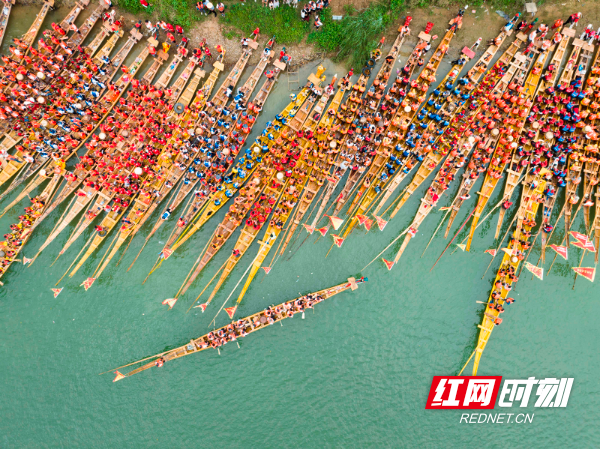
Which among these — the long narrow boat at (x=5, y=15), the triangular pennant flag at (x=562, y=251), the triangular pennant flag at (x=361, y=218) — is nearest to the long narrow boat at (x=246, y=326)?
the triangular pennant flag at (x=361, y=218)

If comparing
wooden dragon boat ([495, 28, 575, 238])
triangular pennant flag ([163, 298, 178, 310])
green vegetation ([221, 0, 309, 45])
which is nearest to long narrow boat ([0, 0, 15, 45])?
green vegetation ([221, 0, 309, 45])

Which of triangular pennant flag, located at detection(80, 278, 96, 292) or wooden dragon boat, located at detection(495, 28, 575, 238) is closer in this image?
wooden dragon boat, located at detection(495, 28, 575, 238)

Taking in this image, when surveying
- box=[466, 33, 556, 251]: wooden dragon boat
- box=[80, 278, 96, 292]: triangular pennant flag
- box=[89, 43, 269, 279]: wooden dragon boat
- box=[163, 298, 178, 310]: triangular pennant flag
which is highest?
box=[466, 33, 556, 251]: wooden dragon boat

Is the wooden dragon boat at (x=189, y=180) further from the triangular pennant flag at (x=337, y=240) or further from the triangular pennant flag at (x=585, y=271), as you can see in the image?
the triangular pennant flag at (x=585, y=271)

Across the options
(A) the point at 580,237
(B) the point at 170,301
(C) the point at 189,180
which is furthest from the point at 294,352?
(A) the point at 580,237

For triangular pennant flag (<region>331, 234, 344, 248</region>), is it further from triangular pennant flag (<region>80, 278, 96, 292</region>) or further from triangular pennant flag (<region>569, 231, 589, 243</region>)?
triangular pennant flag (<region>80, 278, 96, 292</region>)

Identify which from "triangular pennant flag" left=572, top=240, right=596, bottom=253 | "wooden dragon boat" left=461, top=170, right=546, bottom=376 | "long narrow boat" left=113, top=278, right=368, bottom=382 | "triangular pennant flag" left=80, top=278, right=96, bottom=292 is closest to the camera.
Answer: "triangular pennant flag" left=572, top=240, right=596, bottom=253
